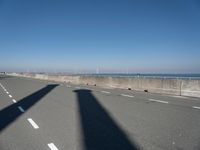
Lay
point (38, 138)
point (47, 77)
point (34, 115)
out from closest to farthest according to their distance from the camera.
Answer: point (38, 138) → point (34, 115) → point (47, 77)

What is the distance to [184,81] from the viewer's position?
16.1 m

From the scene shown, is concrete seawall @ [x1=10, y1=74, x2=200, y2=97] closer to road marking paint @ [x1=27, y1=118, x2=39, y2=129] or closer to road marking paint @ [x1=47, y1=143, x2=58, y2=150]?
road marking paint @ [x1=27, y1=118, x2=39, y2=129]

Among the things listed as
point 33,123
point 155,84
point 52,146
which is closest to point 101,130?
point 52,146

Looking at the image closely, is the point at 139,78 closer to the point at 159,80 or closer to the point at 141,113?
the point at 159,80

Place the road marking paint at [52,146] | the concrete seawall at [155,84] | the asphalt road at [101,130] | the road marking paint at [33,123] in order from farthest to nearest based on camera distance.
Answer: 1. the concrete seawall at [155,84]
2. the road marking paint at [33,123]
3. the asphalt road at [101,130]
4. the road marking paint at [52,146]

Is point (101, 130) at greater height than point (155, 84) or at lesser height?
lesser

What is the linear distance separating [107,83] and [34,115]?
18.3m

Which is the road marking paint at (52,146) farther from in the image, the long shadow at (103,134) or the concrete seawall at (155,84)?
the concrete seawall at (155,84)

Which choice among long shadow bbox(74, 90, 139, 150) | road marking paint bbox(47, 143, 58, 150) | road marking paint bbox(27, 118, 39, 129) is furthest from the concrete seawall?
road marking paint bbox(47, 143, 58, 150)

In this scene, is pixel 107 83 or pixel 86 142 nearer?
pixel 86 142

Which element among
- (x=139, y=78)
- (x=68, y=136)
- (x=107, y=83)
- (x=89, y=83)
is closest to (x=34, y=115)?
(x=68, y=136)

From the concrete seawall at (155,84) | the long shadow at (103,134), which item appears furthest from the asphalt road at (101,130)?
the concrete seawall at (155,84)

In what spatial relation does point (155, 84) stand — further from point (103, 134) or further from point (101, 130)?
point (103, 134)

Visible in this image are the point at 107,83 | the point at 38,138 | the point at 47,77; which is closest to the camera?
the point at 38,138
